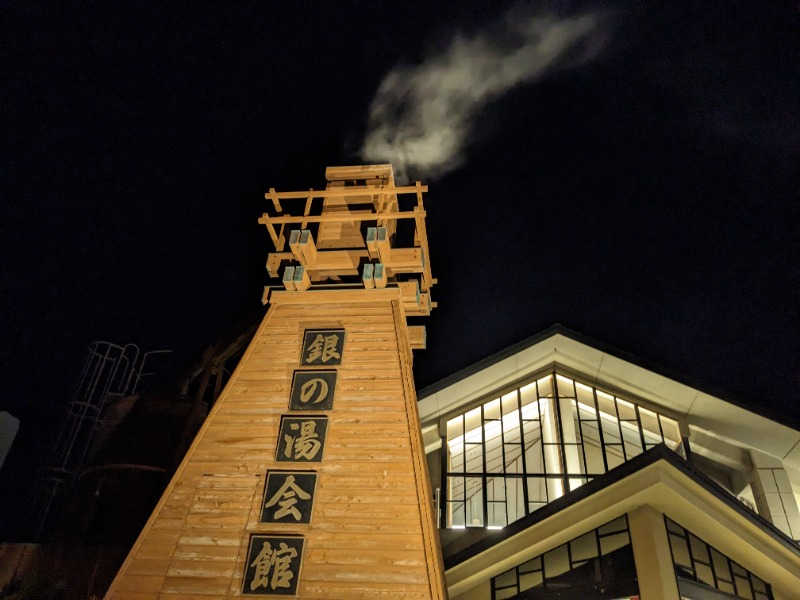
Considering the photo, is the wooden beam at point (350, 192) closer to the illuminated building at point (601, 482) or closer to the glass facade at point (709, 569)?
the illuminated building at point (601, 482)

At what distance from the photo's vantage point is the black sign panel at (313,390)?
727cm

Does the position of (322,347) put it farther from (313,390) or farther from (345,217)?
(345,217)

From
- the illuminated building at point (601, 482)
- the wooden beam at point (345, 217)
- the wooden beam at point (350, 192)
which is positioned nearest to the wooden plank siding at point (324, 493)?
the wooden beam at point (345, 217)

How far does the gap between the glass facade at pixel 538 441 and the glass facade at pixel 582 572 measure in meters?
3.24

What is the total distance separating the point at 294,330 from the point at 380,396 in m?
2.04

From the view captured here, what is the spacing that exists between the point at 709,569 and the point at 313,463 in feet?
22.1

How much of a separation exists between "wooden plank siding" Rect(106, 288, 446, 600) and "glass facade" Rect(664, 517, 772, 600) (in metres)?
4.69

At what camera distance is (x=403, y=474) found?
6422 millimetres

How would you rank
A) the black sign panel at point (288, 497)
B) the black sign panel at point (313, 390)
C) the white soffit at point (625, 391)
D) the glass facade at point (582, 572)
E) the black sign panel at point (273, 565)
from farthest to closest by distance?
the white soffit at point (625, 391), the glass facade at point (582, 572), the black sign panel at point (313, 390), the black sign panel at point (288, 497), the black sign panel at point (273, 565)

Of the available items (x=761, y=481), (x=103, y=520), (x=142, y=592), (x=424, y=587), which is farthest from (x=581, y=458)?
(x=103, y=520)

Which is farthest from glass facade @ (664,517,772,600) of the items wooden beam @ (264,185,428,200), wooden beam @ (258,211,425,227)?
wooden beam @ (264,185,428,200)

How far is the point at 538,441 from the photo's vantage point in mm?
14148

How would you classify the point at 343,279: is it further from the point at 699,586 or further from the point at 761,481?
the point at 761,481

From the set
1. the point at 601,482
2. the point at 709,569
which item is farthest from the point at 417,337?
the point at 709,569
